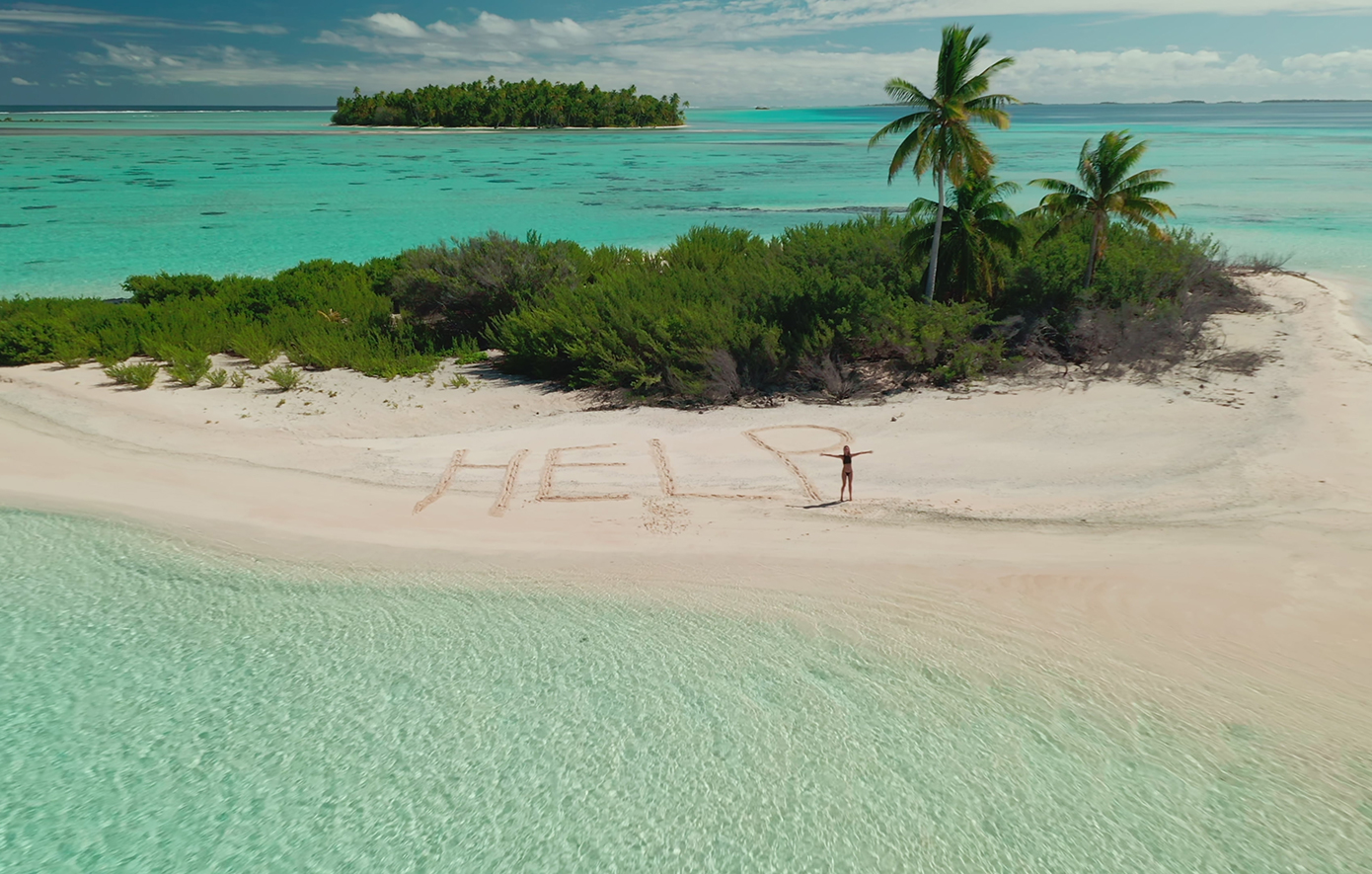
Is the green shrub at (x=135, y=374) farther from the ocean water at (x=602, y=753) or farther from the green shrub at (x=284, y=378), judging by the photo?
the ocean water at (x=602, y=753)

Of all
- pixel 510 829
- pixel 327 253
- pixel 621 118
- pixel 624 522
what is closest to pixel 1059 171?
pixel 327 253

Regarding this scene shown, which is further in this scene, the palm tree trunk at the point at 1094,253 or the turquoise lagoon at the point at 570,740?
the palm tree trunk at the point at 1094,253

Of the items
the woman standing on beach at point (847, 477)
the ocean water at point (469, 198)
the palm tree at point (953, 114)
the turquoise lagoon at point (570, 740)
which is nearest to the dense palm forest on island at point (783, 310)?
the palm tree at point (953, 114)

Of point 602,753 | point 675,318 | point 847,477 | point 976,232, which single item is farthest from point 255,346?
point 976,232

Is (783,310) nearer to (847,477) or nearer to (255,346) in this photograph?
(847,477)

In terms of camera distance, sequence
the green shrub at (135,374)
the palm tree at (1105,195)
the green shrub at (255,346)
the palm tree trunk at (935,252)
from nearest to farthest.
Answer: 1. the green shrub at (135,374)
2. the green shrub at (255,346)
3. the palm tree trunk at (935,252)
4. the palm tree at (1105,195)
